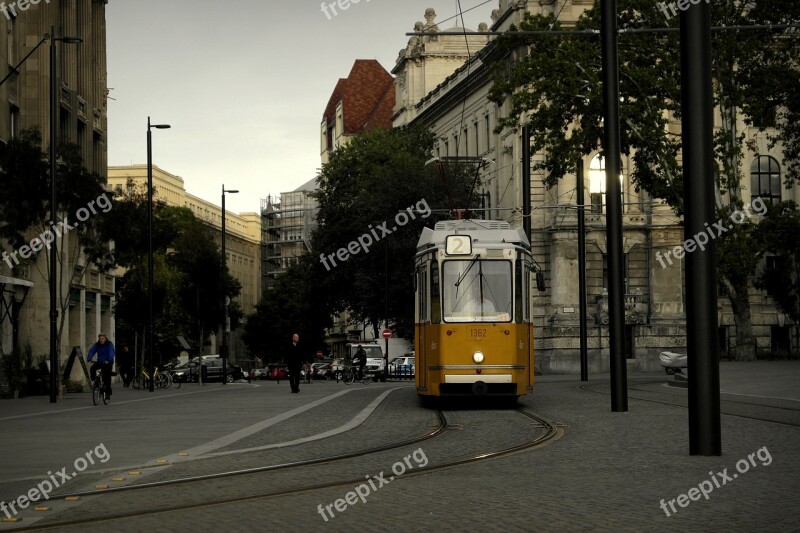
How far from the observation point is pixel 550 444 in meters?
16.2

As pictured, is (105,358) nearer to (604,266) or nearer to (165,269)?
(604,266)

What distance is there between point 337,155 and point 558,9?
68.7ft

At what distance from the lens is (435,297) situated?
24781 mm

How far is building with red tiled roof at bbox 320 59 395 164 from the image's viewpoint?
14188cm

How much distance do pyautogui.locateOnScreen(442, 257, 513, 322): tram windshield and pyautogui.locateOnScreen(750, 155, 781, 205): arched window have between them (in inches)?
2037

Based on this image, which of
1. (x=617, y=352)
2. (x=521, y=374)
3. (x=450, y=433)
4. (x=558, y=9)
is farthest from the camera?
(x=558, y=9)

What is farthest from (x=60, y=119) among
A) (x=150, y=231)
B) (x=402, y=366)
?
(x=402, y=366)

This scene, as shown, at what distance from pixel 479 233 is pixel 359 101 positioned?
404 feet

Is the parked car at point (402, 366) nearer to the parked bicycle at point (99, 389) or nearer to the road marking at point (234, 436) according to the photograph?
the parked bicycle at point (99, 389)

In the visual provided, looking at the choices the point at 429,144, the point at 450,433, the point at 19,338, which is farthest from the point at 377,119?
the point at 450,433

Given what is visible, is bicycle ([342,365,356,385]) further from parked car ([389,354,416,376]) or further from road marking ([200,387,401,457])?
road marking ([200,387,401,457])

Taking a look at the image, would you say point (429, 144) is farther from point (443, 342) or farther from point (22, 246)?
point (443, 342)

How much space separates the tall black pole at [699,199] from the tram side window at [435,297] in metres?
11.2

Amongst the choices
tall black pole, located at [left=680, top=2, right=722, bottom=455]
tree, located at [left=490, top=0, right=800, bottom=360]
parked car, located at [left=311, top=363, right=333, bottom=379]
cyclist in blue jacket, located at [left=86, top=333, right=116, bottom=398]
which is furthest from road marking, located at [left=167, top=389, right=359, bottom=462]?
parked car, located at [left=311, top=363, right=333, bottom=379]
